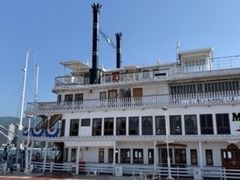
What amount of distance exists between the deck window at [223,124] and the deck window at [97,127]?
10.9 m

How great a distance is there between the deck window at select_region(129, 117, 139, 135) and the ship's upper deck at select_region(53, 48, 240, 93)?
12.4 ft

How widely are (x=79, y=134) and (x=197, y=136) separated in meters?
11.5

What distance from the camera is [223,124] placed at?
21.5 meters

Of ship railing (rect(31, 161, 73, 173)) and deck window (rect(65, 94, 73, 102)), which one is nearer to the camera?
ship railing (rect(31, 161, 73, 173))

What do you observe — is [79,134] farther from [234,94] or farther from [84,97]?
[234,94]

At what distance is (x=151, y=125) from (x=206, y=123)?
480cm

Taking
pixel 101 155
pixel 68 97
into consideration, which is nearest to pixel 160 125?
pixel 101 155

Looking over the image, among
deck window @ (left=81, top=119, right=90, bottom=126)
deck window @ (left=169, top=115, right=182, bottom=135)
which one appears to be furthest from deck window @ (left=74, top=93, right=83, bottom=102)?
deck window @ (left=169, top=115, right=182, bottom=135)

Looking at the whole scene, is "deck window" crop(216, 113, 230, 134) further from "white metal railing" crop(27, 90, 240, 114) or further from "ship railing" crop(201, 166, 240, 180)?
"ship railing" crop(201, 166, 240, 180)

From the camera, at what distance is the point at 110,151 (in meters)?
25.3

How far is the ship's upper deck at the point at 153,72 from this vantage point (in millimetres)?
23953

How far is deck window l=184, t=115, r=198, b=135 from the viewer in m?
22.4

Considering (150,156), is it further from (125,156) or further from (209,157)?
(209,157)

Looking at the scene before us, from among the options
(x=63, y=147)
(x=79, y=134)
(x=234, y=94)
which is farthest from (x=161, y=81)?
(x=63, y=147)
